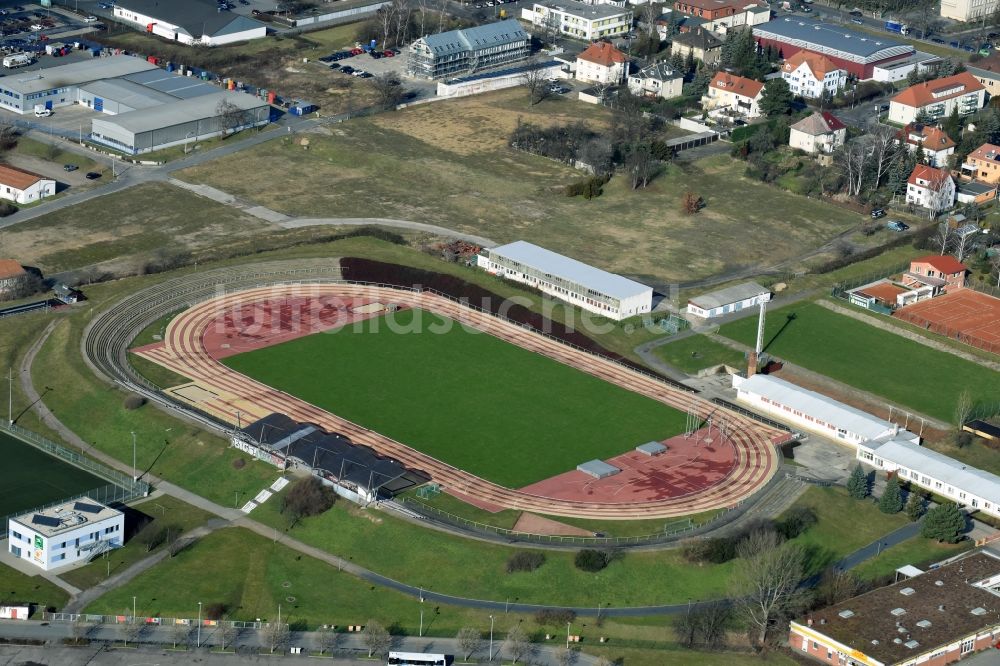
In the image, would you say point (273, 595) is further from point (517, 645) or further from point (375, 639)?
point (517, 645)

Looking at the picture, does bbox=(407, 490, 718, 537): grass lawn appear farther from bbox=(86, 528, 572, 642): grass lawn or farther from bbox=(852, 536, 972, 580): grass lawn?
bbox=(852, 536, 972, 580): grass lawn

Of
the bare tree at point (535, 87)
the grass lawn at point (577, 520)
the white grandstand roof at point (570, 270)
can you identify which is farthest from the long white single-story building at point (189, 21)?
the grass lawn at point (577, 520)

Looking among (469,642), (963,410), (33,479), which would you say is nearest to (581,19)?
(963,410)

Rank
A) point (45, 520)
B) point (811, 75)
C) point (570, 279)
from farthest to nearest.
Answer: point (811, 75)
point (570, 279)
point (45, 520)

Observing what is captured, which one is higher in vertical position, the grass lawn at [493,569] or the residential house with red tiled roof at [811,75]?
the residential house with red tiled roof at [811,75]

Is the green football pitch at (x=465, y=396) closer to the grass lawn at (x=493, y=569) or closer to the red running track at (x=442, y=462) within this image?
the red running track at (x=442, y=462)

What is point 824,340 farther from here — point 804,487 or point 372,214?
point 372,214
